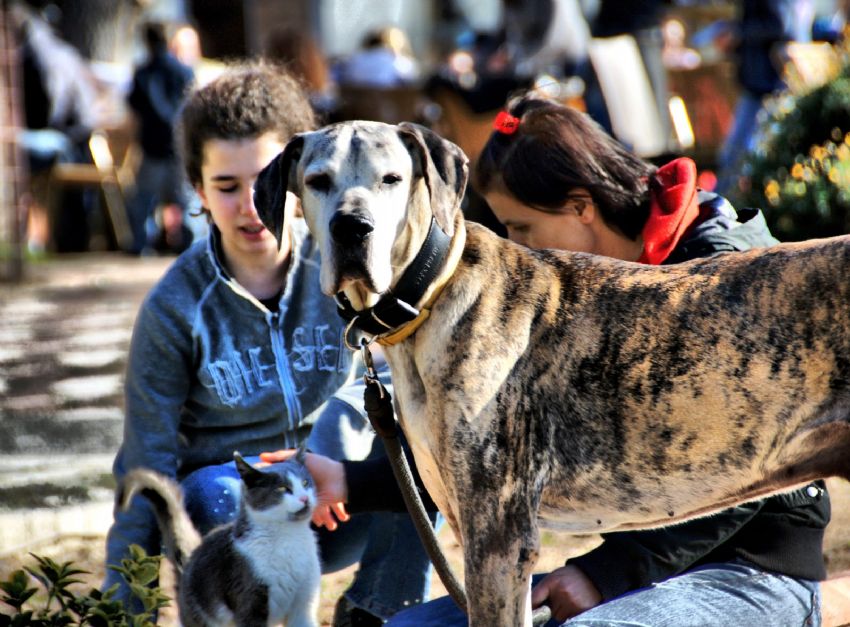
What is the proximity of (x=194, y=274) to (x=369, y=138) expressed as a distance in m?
1.23

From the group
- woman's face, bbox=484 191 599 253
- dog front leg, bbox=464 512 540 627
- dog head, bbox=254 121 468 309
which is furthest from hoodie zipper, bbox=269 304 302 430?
dog front leg, bbox=464 512 540 627

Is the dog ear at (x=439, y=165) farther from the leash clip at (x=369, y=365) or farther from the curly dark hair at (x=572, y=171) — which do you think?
the curly dark hair at (x=572, y=171)

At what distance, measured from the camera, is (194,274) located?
4102mm

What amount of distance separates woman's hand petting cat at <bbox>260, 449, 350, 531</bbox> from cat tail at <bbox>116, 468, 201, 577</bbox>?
30cm

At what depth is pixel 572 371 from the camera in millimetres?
2998

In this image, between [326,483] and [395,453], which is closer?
[395,453]

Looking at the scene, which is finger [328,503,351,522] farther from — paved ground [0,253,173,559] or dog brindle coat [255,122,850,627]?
paved ground [0,253,173,559]

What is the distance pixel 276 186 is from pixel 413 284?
48 centimetres

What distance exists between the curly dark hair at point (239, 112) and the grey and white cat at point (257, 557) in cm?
109

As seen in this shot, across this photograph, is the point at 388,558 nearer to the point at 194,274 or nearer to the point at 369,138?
the point at 194,274

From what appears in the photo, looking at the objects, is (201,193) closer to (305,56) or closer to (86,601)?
(86,601)

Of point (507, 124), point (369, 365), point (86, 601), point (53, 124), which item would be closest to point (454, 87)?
point (507, 124)

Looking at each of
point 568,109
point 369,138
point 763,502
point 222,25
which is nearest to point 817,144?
point 568,109

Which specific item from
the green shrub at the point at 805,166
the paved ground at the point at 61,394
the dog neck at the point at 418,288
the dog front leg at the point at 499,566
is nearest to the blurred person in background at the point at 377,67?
the paved ground at the point at 61,394
